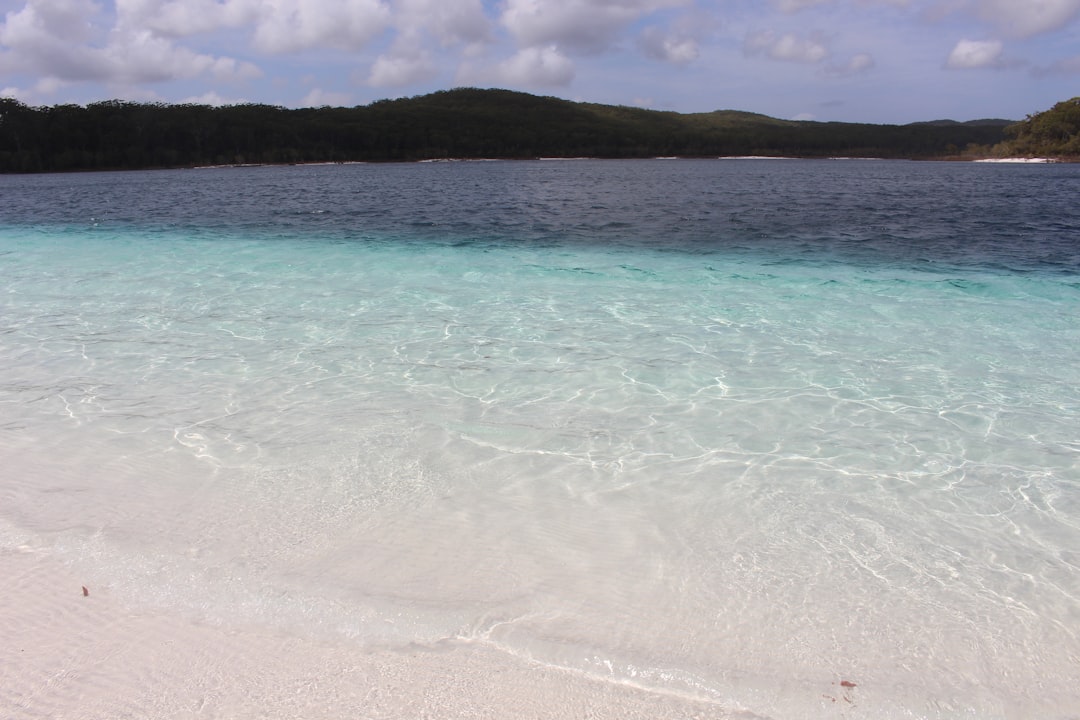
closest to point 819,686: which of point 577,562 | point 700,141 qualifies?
point 577,562

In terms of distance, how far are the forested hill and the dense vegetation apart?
58.5 ft

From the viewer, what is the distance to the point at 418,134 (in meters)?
130

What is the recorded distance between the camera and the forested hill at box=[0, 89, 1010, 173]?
99875mm

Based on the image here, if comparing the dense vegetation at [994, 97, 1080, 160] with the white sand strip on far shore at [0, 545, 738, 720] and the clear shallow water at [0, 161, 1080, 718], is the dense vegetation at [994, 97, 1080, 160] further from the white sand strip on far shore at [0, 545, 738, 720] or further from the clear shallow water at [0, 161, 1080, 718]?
the white sand strip on far shore at [0, 545, 738, 720]

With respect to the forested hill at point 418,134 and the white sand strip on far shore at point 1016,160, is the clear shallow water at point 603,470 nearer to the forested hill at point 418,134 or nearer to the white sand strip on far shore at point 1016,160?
the forested hill at point 418,134

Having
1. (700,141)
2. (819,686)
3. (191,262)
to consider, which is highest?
(700,141)

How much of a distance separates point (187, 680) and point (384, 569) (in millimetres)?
1108

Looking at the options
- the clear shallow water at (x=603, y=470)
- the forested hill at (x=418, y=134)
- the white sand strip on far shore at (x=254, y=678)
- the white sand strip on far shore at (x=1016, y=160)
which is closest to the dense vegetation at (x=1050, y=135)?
the white sand strip on far shore at (x=1016, y=160)

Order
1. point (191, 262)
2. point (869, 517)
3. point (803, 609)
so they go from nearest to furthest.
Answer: point (803, 609) → point (869, 517) → point (191, 262)

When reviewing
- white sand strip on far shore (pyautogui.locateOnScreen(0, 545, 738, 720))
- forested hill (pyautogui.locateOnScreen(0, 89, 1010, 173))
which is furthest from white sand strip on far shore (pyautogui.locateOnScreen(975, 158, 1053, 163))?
white sand strip on far shore (pyautogui.locateOnScreen(0, 545, 738, 720))

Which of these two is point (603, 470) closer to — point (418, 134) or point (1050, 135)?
point (418, 134)

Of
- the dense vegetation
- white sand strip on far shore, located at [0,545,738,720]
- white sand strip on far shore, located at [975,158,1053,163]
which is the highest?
the dense vegetation

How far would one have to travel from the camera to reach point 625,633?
328cm

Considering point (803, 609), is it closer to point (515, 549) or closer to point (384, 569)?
point (515, 549)
